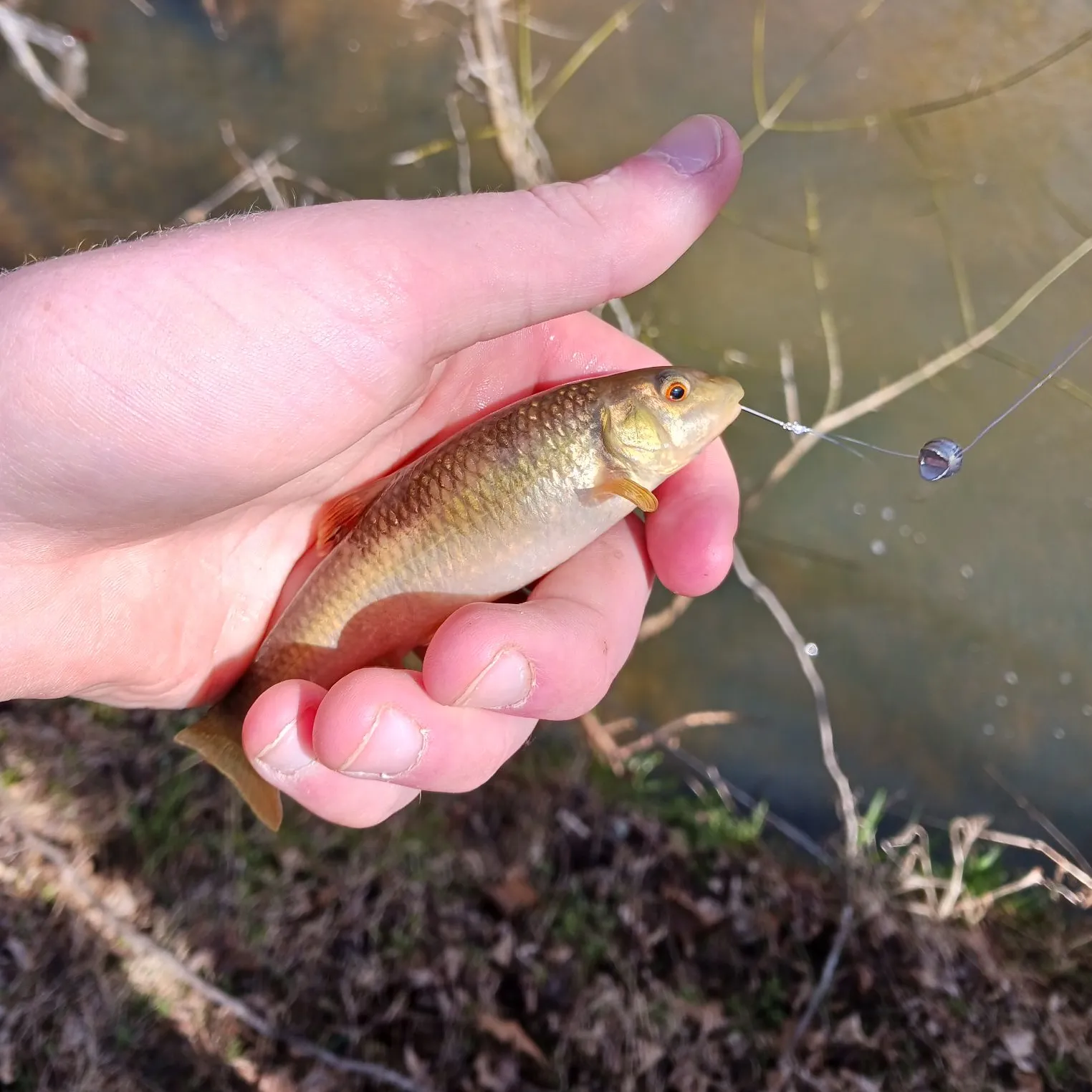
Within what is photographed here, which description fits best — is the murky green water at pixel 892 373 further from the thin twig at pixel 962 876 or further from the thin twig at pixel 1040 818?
the thin twig at pixel 962 876

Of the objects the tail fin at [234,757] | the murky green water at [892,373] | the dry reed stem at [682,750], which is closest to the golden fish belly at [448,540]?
the tail fin at [234,757]

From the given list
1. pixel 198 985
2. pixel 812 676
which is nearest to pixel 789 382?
pixel 812 676

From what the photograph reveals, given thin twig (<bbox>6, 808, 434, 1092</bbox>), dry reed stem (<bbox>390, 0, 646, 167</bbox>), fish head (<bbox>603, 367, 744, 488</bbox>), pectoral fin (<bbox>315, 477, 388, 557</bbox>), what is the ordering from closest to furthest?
1. fish head (<bbox>603, 367, 744, 488</bbox>)
2. pectoral fin (<bbox>315, 477, 388, 557</bbox>)
3. thin twig (<bbox>6, 808, 434, 1092</bbox>)
4. dry reed stem (<bbox>390, 0, 646, 167</bbox>)

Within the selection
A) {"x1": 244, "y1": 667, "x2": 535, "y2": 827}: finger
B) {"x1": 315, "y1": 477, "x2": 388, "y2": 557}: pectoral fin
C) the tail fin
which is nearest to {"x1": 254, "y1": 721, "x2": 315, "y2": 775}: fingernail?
{"x1": 244, "y1": 667, "x2": 535, "y2": 827}: finger

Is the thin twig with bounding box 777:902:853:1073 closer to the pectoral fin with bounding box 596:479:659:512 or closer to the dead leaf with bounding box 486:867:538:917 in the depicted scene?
the dead leaf with bounding box 486:867:538:917

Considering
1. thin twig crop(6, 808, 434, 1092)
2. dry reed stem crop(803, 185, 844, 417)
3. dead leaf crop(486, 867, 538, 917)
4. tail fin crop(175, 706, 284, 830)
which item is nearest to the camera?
tail fin crop(175, 706, 284, 830)

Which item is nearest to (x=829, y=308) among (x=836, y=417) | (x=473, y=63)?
Answer: (x=836, y=417)

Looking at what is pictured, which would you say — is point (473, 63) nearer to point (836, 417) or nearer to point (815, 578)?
point (836, 417)
